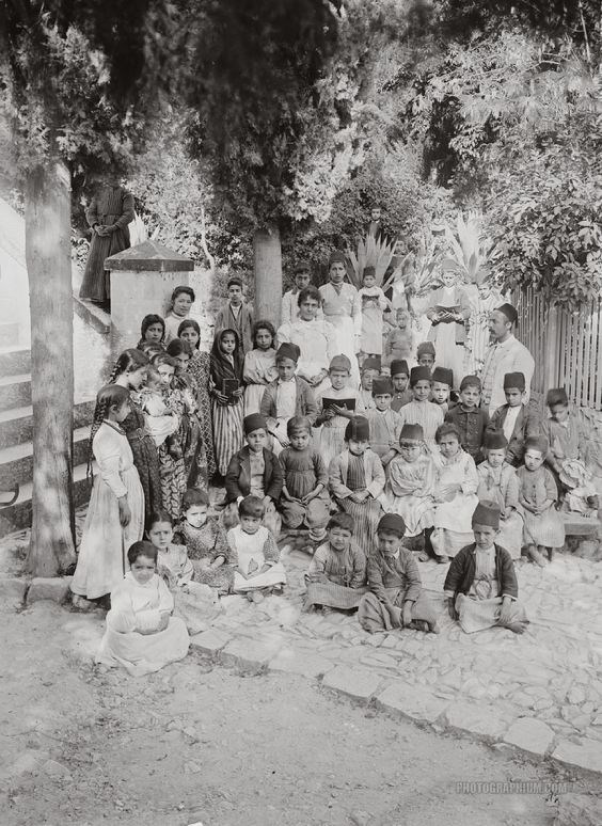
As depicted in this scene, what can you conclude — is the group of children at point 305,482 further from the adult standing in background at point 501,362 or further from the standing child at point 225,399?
the adult standing in background at point 501,362

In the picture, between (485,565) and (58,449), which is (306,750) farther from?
(58,449)

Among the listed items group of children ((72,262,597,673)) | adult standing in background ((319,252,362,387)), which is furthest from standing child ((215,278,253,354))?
adult standing in background ((319,252,362,387))

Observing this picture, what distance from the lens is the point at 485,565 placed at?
19.0ft

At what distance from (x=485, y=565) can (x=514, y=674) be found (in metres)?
0.92

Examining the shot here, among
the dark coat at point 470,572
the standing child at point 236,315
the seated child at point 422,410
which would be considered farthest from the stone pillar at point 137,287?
the dark coat at point 470,572

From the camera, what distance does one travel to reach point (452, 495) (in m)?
6.98

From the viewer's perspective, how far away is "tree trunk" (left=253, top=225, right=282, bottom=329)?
1084 centimetres

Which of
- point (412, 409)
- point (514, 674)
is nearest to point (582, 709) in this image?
point (514, 674)

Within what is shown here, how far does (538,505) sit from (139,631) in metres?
3.42

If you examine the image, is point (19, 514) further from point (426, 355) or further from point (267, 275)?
point (267, 275)

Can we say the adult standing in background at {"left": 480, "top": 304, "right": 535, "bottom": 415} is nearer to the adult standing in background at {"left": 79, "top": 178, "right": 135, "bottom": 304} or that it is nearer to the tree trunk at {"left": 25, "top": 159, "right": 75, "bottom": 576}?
the tree trunk at {"left": 25, "top": 159, "right": 75, "bottom": 576}

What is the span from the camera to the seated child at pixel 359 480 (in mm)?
6754

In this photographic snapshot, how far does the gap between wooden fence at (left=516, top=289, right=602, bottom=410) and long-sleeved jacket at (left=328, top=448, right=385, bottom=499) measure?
285 centimetres

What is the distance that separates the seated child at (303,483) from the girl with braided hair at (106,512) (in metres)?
1.68
